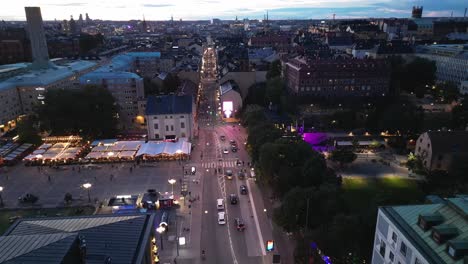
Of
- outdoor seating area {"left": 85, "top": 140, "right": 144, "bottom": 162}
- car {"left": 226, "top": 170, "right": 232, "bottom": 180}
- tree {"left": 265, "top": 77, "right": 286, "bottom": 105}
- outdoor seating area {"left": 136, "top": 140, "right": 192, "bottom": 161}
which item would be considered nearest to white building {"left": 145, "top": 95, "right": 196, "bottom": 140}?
outdoor seating area {"left": 85, "top": 140, "right": 144, "bottom": 162}

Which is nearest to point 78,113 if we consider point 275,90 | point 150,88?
point 150,88

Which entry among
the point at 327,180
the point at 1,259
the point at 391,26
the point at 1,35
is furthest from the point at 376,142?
the point at 1,35

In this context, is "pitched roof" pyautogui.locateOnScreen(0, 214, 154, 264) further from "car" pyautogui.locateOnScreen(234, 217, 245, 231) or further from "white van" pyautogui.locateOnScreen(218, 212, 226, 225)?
"white van" pyautogui.locateOnScreen(218, 212, 226, 225)

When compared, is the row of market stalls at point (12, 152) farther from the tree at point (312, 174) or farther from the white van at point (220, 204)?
the tree at point (312, 174)

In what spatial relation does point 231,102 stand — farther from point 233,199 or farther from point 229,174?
point 233,199

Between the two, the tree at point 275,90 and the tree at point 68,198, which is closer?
the tree at point 68,198

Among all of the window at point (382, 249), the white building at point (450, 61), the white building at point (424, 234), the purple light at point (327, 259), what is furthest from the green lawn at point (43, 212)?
the white building at point (450, 61)

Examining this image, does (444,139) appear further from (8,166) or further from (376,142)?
(8,166)
